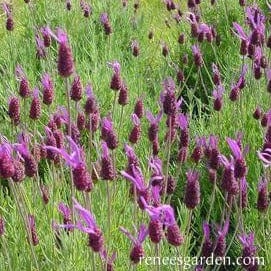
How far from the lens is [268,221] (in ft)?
6.36

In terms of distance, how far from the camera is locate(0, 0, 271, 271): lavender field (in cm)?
153

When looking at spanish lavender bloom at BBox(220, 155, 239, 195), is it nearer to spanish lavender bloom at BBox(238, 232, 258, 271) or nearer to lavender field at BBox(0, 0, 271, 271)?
lavender field at BBox(0, 0, 271, 271)

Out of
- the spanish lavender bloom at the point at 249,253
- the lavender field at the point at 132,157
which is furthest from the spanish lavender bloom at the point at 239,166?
the spanish lavender bloom at the point at 249,253

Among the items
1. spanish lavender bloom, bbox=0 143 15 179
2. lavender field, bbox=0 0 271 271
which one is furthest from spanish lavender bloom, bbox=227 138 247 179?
spanish lavender bloom, bbox=0 143 15 179

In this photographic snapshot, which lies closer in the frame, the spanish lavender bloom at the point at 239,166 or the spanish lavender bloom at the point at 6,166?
the spanish lavender bloom at the point at 6,166

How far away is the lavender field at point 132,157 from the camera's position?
1.53 m

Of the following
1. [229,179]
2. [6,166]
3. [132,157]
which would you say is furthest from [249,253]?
[6,166]

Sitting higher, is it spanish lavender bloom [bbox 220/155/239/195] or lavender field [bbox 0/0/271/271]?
spanish lavender bloom [bbox 220/155/239/195]

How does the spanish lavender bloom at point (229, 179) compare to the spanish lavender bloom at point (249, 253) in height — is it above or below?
above

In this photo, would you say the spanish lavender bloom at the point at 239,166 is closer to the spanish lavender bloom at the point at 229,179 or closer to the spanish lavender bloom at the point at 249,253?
the spanish lavender bloom at the point at 229,179

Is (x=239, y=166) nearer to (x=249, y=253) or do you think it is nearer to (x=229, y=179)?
(x=229, y=179)

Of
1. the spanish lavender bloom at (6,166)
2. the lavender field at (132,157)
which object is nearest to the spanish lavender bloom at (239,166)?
the lavender field at (132,157)

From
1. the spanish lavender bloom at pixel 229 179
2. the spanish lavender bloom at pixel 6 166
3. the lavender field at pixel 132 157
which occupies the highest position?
the spanish lavender bloom at pixel 6 166

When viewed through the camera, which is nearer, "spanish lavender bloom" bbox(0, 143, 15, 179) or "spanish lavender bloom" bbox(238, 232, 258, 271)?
"spanish lavender bloom" bbox(0, 143, 15, 179)
